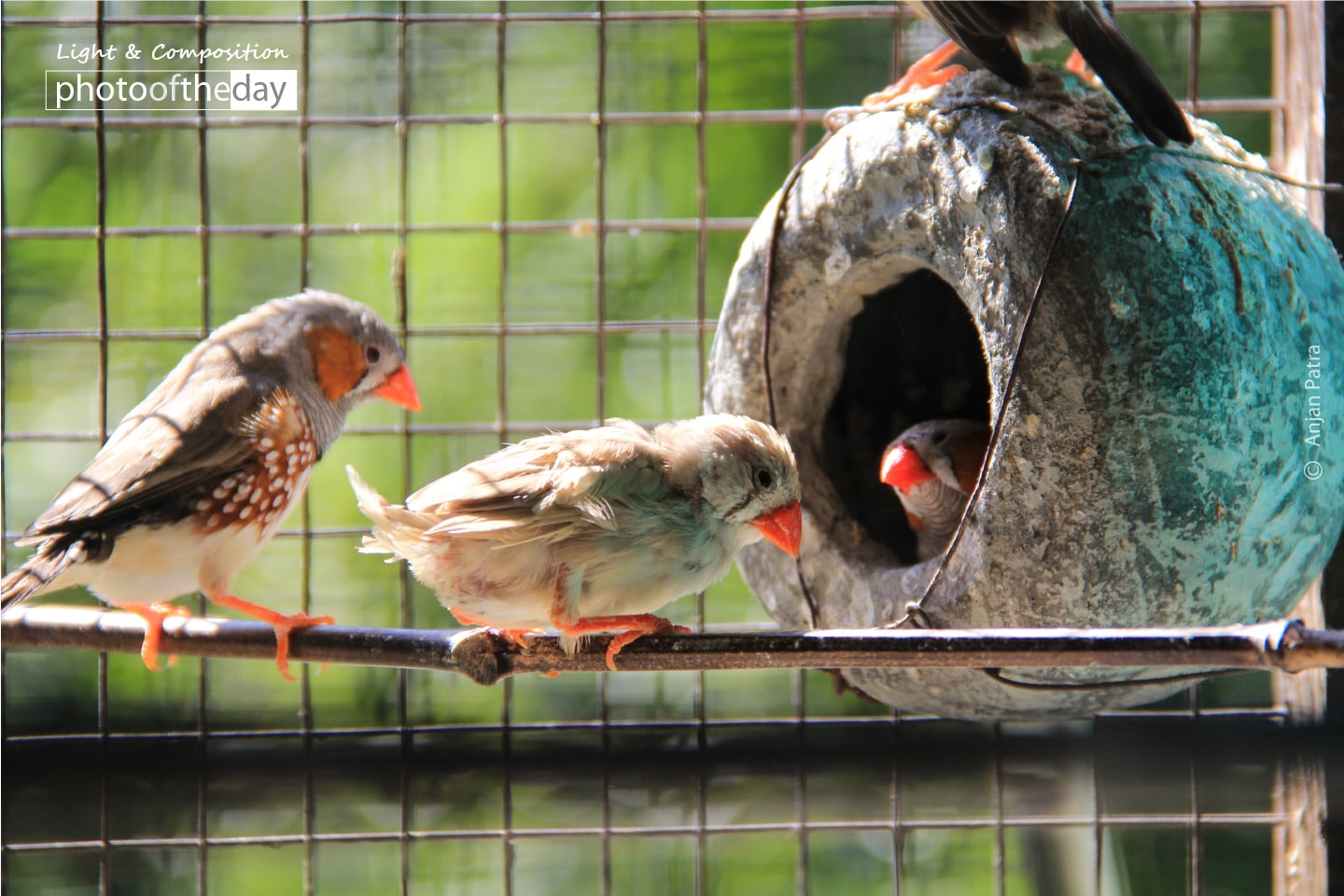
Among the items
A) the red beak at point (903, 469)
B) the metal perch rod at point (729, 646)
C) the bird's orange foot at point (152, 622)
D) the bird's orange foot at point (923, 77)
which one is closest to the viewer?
the metal perch rod at point (729, 646)

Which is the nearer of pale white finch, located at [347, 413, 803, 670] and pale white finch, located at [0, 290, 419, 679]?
pale white finch, located at [347, 413, 803, 670]

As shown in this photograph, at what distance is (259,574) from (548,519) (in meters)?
3.10

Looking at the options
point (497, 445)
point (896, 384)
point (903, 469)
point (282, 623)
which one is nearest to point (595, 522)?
point (282, 623)

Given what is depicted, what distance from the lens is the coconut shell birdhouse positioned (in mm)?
1686

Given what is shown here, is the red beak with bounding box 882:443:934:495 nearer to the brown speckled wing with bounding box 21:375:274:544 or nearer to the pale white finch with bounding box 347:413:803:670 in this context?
the pale white finch with bounding box 347:413:803:670

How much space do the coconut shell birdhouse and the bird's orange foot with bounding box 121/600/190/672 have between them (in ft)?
3.97

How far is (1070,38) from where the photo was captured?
6.35 ft

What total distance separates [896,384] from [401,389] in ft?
3.88

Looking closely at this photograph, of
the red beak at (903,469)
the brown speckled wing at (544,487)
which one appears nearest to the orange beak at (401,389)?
the brown speckled wing at (544,487)

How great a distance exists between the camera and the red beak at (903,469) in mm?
2256

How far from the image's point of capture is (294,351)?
2.30 meters

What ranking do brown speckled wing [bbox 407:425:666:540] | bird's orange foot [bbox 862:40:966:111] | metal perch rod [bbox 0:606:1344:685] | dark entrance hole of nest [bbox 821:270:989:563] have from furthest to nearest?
dark entrance hole of nest [bbox 821:270:989:563] → bird's orange foot [bbox 862:40:966:111] → brown speckled wing [bbox 407:425:666:540] → metal perch rod [bbox 0:606:1344:685]

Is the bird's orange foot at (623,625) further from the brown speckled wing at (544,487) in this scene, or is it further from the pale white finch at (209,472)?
the pale white finch at (209,472)

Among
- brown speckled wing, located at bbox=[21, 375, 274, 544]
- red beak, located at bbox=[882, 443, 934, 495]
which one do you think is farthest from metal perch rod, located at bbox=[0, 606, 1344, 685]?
red beak, located at bbox=[882, 443, 934, 495]
